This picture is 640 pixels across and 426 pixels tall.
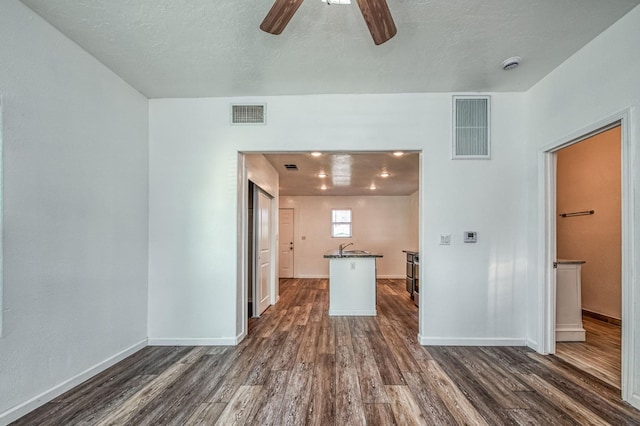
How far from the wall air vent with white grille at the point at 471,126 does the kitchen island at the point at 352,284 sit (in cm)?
214

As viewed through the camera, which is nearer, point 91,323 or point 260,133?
point 91,323

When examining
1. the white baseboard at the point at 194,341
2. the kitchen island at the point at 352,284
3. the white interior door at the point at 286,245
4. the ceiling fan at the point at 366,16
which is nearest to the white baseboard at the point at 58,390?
the white baseboard at the point at 194,341

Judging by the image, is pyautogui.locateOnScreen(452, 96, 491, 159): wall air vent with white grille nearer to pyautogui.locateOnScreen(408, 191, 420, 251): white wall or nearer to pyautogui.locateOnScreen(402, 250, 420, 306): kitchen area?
pyautogui.locateOnScreen(402, 250, 420, 306): kitchen area

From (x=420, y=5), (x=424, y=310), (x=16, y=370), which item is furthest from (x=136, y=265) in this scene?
(x=420, y=5)

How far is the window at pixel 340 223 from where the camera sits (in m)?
8.66

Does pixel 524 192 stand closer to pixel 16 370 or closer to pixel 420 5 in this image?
pixel 420 5

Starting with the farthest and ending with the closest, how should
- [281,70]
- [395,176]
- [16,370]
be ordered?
[395,176], [281,70], [16,370]

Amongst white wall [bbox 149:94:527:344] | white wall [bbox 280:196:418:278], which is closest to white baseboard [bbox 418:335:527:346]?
white wall [bbox 149:94:527:344]

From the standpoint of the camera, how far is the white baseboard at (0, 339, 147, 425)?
6.17ft

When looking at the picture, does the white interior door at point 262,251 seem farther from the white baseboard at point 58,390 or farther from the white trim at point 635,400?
the white trim at point 635,400

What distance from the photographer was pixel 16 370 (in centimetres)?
191

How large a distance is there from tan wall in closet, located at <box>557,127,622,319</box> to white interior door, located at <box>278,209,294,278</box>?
6.24 meters

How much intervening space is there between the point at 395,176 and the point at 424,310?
351 cm

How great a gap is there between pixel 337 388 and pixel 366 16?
8.53ft
